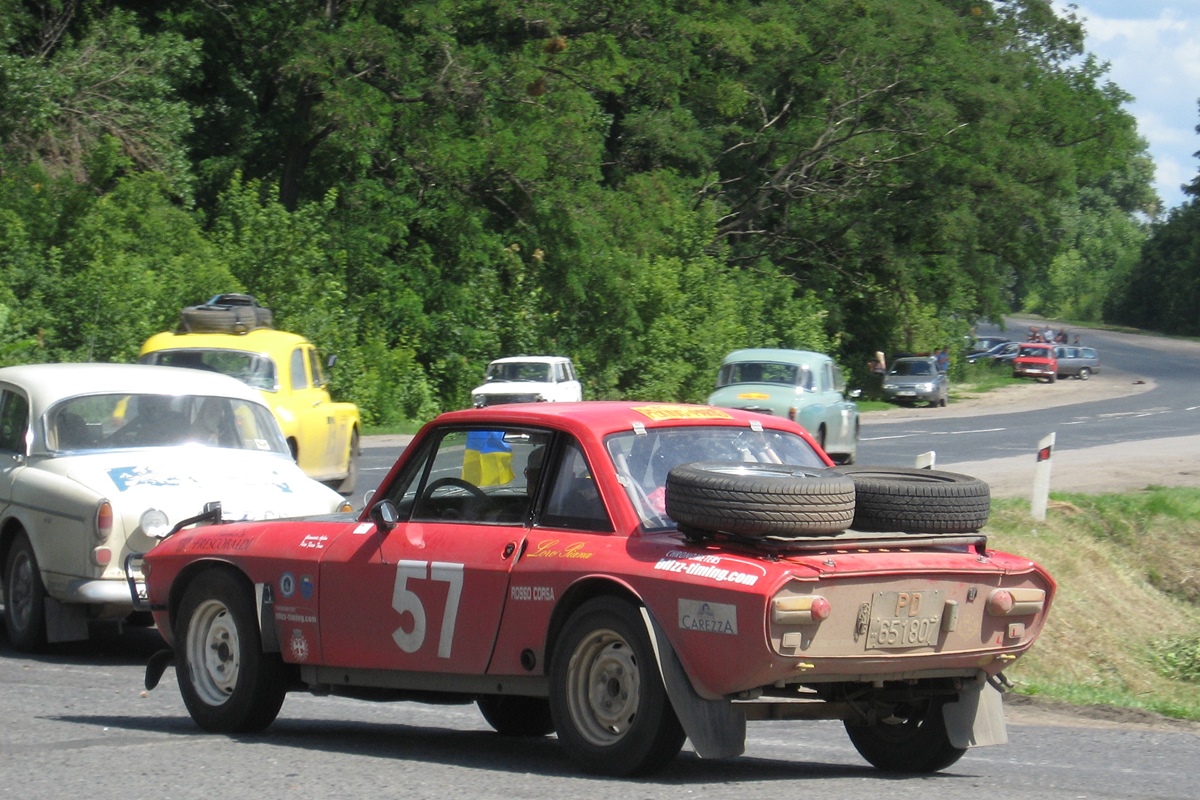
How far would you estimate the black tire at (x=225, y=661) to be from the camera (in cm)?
714

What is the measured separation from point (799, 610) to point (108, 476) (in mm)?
5824

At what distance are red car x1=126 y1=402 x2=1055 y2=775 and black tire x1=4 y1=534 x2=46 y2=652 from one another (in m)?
2.73

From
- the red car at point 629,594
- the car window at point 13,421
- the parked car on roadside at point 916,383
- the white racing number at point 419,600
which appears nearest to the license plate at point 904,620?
the red car at point 629,594

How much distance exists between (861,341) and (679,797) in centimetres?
5512

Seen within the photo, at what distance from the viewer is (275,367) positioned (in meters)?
17.3

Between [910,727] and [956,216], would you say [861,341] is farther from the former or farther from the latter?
[910,727]

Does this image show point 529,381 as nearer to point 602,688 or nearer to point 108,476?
point 108,476

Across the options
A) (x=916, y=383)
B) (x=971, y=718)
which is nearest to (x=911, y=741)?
(x=971, y=718)

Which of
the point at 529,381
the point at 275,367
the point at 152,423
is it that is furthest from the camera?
the point at 529,381

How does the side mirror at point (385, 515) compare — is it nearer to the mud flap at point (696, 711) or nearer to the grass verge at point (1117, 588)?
the mud flap at point (696, 711)

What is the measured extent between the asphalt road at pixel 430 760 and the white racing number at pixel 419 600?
1.62 feet

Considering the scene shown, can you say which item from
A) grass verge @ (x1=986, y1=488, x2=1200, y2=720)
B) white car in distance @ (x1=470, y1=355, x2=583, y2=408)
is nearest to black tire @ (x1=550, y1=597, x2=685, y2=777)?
grass verge @ (x1=986, y1=488, x2=1200, y2=720)

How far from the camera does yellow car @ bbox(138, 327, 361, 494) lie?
17.0m

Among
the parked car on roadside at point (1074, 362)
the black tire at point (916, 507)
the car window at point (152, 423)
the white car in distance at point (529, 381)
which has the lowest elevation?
the parked car on roadside at point (1074, 362)
